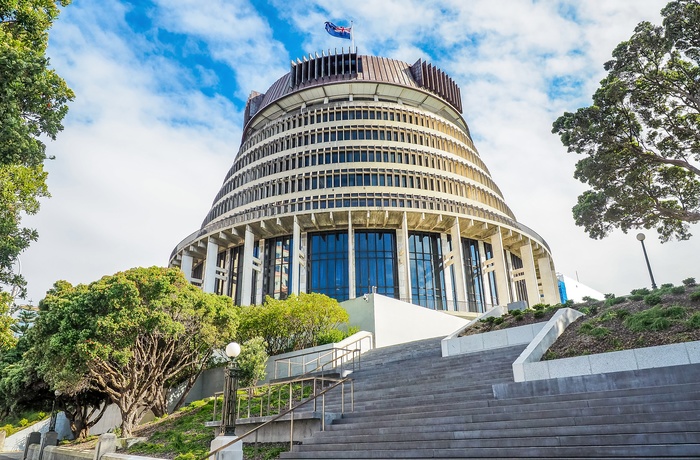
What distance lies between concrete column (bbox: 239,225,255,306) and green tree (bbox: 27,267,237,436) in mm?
17556

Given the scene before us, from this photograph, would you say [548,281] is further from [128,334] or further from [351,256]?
[128,334]

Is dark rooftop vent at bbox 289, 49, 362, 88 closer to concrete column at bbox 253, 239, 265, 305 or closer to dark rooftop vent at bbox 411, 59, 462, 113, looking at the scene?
dark rooftop vent at bbox 411, 59, 462, 113

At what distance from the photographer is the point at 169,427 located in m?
18.5

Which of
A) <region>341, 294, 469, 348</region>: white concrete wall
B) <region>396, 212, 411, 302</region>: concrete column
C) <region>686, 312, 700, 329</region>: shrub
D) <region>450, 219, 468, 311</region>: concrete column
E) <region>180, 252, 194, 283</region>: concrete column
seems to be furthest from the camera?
<region>180, 252, 194, 283</region>: concrete column

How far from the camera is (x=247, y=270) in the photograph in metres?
41.8

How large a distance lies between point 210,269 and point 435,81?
32734mm

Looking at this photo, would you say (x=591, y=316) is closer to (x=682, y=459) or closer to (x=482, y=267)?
(x=682, y=459)

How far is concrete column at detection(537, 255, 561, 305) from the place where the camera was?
159ft

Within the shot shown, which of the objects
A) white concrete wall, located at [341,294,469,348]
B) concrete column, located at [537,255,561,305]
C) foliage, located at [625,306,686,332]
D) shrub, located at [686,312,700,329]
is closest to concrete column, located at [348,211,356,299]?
white concrete wall, located at [341,294,469,348]

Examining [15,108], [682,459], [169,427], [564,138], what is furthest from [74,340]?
[564,138]

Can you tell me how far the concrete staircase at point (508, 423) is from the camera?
7730mm

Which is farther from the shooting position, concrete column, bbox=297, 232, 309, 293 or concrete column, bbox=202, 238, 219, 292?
concrete column, bbox=202, 238, 219, 292

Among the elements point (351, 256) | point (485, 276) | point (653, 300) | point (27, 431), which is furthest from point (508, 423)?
point (485, 276)

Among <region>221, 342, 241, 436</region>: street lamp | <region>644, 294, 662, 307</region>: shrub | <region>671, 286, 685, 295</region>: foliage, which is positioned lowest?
<region>221, 342, 241, 436</region>: street lamp
